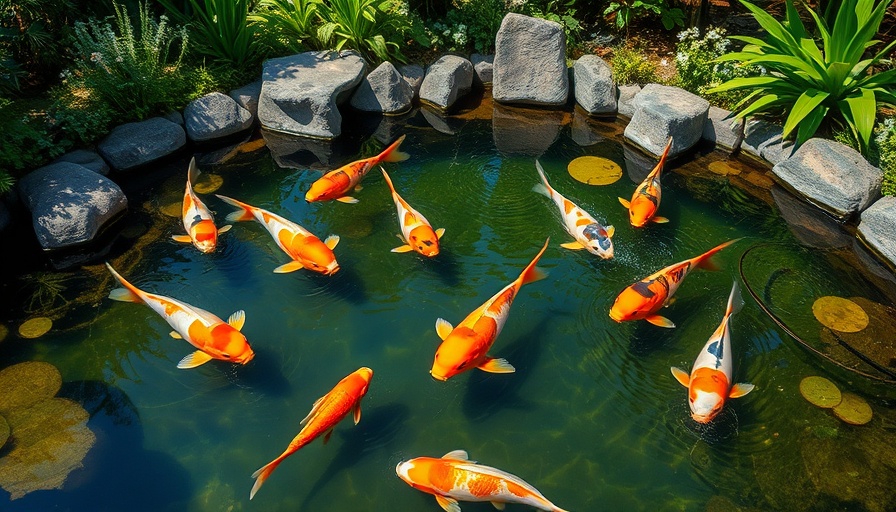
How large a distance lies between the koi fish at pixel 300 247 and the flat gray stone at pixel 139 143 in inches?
92.8

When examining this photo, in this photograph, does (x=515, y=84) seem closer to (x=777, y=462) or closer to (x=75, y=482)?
(x=777, y=462)

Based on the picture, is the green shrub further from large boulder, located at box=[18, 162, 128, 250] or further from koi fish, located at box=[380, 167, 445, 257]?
large boulder, located at box=[18, 162, 128, 250]

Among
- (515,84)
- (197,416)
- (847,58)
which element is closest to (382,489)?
(197,416)

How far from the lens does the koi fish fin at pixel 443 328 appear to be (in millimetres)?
4997

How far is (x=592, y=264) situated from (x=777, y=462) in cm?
231

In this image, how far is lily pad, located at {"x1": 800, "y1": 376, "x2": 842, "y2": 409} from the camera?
488 centimetres

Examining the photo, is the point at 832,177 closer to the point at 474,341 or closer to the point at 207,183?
the point at 474,341

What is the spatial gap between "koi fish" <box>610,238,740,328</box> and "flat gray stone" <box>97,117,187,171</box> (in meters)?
5.68

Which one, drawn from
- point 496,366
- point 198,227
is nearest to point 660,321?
point 496,366

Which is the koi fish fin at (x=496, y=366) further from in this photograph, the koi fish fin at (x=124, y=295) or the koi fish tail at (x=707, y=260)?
the koi fish fin at (x=124, y=295)

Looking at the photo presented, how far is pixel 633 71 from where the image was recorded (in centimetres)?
853

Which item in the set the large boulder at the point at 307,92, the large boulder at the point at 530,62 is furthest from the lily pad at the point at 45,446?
the large boulder at the point at 530,62

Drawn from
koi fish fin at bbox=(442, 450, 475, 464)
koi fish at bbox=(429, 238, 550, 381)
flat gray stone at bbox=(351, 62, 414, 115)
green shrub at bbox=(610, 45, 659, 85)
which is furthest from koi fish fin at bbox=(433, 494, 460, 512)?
green shrub at bbox=(610, 45, 659, 85)

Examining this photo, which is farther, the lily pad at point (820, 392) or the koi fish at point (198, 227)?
the koi fish at point (198, 227)
